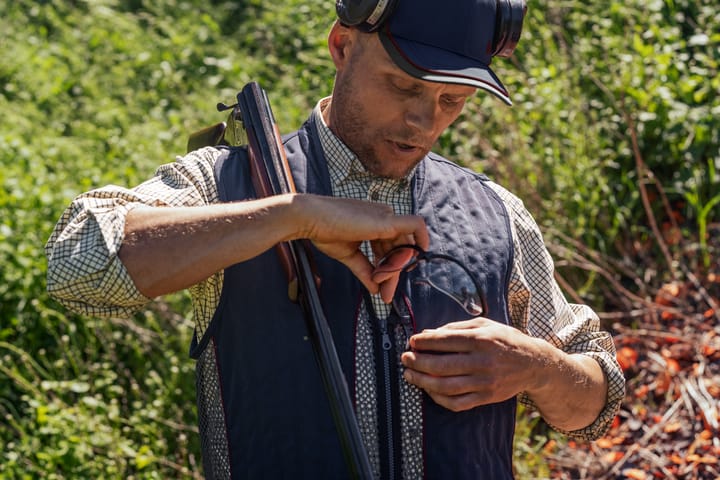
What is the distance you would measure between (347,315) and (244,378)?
0.92 feet

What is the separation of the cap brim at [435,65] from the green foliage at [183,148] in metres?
2.33

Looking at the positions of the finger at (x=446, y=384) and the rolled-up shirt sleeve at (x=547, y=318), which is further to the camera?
the rolled-up shirt sleeve at (x=547, y=318)

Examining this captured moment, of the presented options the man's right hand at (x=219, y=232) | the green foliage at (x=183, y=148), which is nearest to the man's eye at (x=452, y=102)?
the man's right hand at (x=219, y=232)

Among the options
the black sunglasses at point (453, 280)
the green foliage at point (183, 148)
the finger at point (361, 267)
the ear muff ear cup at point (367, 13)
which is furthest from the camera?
the green foliage at point (183, 148)

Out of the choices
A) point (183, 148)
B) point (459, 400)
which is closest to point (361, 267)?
point (459, 400)

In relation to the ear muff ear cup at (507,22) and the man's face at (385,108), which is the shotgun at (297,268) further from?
the ear muff ear cup at (507,22)

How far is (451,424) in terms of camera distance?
7.43 ft

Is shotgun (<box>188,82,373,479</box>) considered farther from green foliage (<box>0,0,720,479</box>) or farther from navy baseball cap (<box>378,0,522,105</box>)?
green foliage (<box>0,0,720,479</box>)

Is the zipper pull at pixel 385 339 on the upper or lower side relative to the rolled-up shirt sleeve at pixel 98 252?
lower

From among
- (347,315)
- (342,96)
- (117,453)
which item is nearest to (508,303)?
(347,315)

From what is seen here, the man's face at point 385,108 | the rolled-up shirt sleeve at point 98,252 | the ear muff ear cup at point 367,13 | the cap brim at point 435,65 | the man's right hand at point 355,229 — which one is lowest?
the rolled-up shirt sleeve at point 98,252

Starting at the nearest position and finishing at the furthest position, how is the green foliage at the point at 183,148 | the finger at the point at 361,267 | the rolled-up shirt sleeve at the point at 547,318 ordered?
the finger at the point at 361,267 → the rolled-up shirt sleeve at the point at 547,318 → the green foliage at the point at 183,148

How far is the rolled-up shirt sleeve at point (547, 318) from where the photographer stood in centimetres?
249

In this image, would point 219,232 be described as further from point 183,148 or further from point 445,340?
point 183,148
